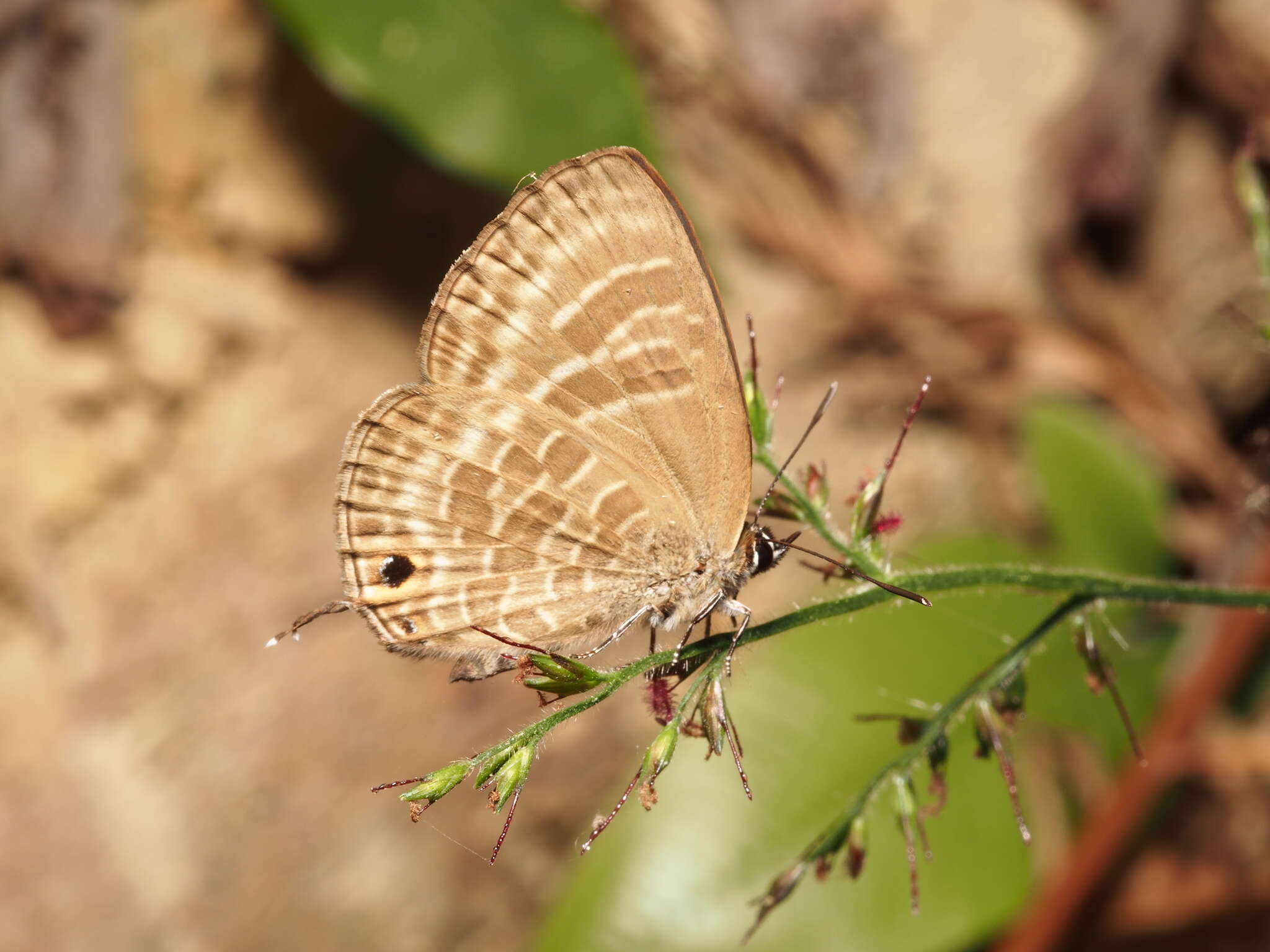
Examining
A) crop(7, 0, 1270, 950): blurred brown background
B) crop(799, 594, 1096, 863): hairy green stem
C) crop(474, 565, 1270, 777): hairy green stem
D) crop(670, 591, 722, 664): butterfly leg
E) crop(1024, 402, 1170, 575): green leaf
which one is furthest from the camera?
crop(1024, 402, 1170, 575): green leaf

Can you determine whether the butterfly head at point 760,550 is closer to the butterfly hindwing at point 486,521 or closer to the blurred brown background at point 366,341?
the butterfly hindwing at point 486,521

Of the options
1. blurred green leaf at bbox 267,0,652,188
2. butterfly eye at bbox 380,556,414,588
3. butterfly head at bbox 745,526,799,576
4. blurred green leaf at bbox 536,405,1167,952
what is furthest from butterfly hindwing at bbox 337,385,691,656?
blurred green leaf at bbox 267,0,652,188

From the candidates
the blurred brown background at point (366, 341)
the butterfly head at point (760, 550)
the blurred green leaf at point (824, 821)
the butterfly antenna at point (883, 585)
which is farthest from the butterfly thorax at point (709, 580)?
the blurred brown background at point (366, 341)

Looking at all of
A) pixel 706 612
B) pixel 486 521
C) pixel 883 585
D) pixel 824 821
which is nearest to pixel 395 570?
pixel 486 521

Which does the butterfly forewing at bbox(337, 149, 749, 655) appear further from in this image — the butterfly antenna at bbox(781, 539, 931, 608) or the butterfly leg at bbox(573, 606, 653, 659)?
the butterfly antenna at bbox(781, 539, 931, 608)

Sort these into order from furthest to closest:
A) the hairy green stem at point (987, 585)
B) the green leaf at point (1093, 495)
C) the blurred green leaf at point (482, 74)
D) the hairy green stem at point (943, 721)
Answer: the green leaf at point (1093, 495) < the blurred green leaf at point (482, 74) < the hairy green stem at point (943, 721) < the hairy green stem at point (987, 585)

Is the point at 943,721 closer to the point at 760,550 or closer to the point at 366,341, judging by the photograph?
the point at 760,550
